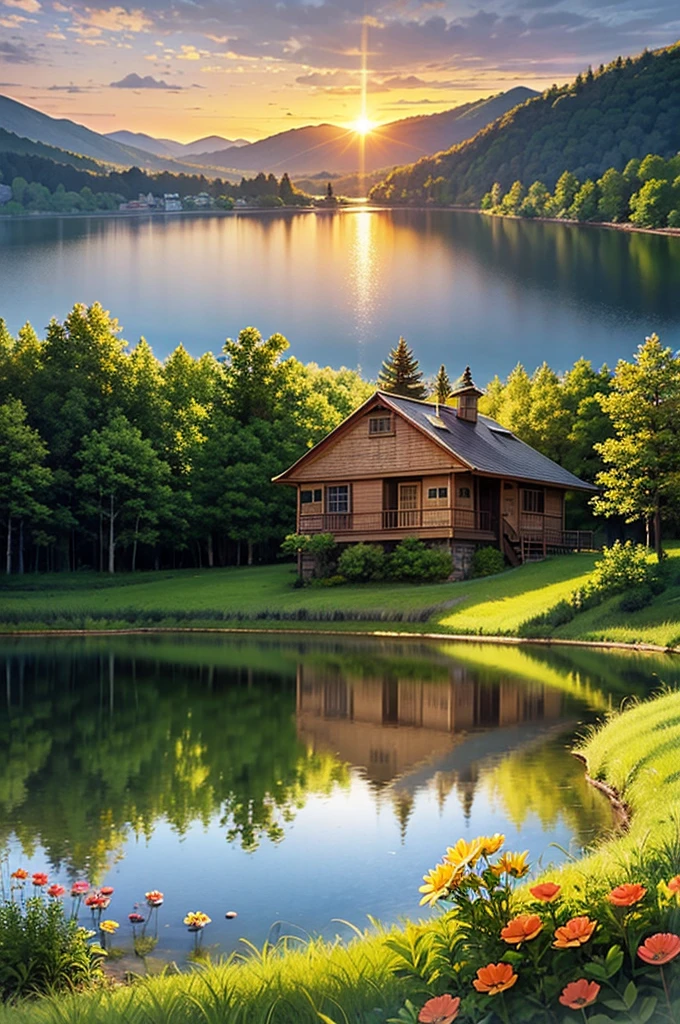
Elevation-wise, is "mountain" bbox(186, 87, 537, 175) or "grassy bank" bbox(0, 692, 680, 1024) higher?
"mountain" bbox(186, 87, 537, 175)

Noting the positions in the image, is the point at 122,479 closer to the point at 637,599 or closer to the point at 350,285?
the point at 350,285

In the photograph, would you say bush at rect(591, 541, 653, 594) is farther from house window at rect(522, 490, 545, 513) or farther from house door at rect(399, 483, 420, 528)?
house window at rect(522, 490, 545, 513)

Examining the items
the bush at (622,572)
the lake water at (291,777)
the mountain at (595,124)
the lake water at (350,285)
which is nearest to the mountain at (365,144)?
the lake water at (350,285)

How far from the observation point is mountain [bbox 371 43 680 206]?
3944 centimetres

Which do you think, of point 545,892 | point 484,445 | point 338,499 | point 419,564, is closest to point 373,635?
point 419,564

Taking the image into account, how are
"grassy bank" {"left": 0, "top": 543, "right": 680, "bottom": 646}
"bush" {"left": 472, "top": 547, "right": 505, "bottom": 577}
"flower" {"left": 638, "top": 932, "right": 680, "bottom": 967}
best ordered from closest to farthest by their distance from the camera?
1. "flower" {"left": 638, "top": 932, "right": 680, "bottom": 967}
2. "grassy bank" {"left": 0, "top": 543, "right": 680, "bottom": 646}
3. "bush" {"left": 472, "top": 547, "right": 505, "bottom": 577}

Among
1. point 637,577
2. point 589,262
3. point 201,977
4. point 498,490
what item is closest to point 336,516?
point 498,490

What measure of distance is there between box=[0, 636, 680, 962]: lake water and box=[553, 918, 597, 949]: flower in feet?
14.5

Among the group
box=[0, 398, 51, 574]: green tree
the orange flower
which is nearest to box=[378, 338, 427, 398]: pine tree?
box=[0, 398, 51, 574]: green tree

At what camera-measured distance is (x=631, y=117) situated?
40094 millimetres

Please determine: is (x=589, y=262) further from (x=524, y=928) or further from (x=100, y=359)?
(x=524, y=928)

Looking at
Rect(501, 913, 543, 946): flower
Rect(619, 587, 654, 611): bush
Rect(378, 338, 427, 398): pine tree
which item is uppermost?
Rect(378, 338, 427, 398): pine tree

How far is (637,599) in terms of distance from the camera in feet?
107

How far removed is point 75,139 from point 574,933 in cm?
8130
